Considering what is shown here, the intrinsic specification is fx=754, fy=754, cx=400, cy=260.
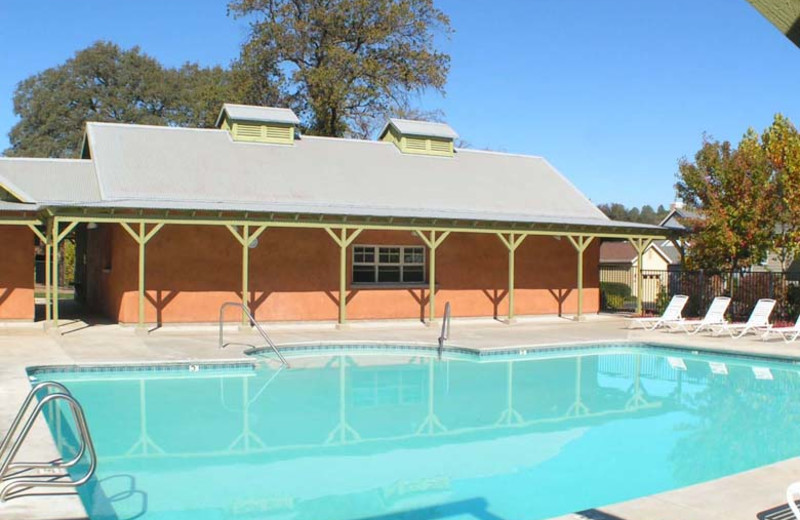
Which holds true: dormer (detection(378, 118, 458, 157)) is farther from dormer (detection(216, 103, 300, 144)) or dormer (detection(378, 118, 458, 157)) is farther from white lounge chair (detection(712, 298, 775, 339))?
white lounge chair (detection(712, 298, 775, 339))

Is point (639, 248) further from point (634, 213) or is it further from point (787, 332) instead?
point (634, 213)

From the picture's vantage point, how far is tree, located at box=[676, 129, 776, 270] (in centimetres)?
1903

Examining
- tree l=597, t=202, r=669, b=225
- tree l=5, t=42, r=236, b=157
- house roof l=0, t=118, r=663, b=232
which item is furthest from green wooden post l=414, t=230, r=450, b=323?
tree l=597, t=202, r=669, b=225

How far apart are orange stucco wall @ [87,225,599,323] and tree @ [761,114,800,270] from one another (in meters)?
5.00

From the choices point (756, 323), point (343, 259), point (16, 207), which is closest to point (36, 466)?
point (16, 207)

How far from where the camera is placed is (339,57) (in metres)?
31.0

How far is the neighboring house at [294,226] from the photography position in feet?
55.2

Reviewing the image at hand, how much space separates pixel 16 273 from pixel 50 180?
104 inches

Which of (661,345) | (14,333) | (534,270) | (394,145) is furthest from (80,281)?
(661,345)

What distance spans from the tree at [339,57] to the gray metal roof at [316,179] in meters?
9.49

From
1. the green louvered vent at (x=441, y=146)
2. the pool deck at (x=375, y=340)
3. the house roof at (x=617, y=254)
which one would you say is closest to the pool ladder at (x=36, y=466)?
the pool deck at (x=375, y=340)

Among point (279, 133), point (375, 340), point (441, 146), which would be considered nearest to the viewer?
point (375, 340)

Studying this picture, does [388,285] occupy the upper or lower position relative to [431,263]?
lower

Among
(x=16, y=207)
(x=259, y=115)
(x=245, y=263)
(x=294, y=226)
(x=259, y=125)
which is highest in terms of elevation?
(x=259, y=115)
